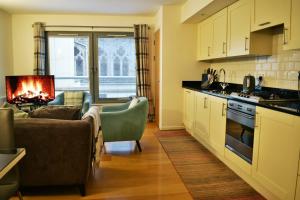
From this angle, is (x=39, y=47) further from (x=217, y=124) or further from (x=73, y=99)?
(x=217, y=124)

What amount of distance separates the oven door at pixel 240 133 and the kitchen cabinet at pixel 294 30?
2.48ft

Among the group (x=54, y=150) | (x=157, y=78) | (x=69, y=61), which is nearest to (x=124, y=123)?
(x=54, y=150)

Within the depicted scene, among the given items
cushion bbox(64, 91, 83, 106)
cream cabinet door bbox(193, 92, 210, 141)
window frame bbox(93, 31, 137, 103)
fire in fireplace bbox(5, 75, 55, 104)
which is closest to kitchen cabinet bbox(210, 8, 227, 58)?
cream cabinet door bbox(193, 92, 210, 141)

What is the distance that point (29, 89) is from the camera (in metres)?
4.28

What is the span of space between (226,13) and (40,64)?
393 centimetres

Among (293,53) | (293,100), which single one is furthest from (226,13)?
(293,100)

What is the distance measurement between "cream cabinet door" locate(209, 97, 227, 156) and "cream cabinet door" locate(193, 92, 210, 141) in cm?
15

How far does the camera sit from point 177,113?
4.90 metres

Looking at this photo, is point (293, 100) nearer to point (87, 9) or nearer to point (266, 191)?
point (266, 191)

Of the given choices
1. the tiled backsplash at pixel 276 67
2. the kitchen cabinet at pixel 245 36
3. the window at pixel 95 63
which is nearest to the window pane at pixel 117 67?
the window at pixel 95 63

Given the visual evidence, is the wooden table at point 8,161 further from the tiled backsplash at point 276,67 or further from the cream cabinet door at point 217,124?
the tiled backsplash at point 276,67

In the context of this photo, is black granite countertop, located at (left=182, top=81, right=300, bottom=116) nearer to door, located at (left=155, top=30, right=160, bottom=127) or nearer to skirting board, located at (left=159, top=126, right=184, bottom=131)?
skirting board, located at (left=159, top=126, right=184, bottom=131)

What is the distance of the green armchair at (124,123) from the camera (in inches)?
135

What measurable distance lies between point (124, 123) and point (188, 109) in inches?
58.9
